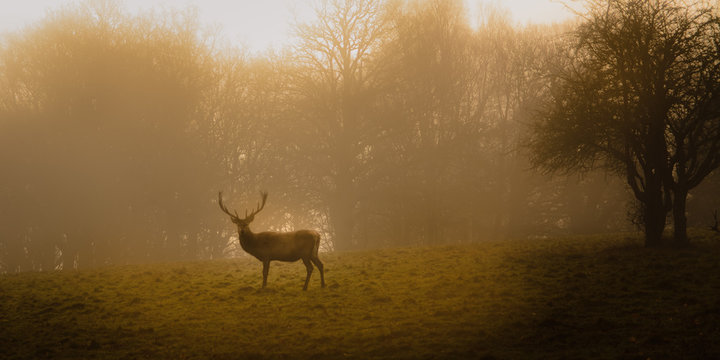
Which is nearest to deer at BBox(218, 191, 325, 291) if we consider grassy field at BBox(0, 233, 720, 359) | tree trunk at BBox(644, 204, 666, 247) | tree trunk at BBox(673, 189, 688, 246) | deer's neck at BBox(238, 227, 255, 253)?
deer's neck at BBox(238, 227, 255, 253)

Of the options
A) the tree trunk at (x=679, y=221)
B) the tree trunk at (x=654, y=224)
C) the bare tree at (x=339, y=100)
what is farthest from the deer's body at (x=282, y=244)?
the bare tree at (x=339, y=100)

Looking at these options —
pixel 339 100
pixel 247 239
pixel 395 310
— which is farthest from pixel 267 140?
pixel 395 310

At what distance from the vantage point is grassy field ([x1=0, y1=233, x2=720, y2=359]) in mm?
9766

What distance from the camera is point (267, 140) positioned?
3403cm

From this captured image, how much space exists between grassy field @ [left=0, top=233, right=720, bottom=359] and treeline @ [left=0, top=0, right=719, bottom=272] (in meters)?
13.6

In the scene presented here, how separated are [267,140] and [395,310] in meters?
23.1

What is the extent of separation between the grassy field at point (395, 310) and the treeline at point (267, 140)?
1357 cm

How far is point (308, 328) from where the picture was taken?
1113 cm

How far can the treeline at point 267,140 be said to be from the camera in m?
30.3

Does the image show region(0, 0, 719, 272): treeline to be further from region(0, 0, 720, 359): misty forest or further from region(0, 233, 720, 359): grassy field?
region(0, 233, 720, 359): grassy field

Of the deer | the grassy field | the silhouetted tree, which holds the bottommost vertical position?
the grassy field

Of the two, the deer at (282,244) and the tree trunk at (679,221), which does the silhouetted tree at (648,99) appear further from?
the deer at (282,244)

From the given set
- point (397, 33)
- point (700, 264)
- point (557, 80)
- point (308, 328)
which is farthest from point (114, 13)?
point (700, 264)

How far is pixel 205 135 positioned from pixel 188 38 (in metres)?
5.36
